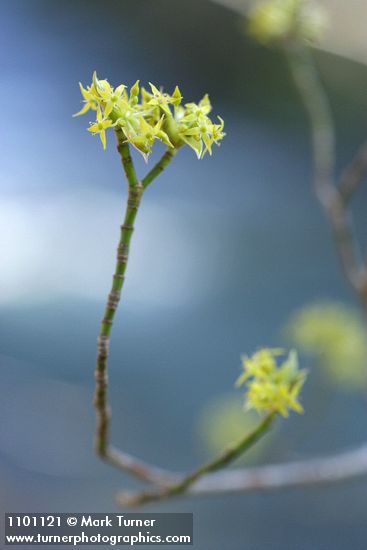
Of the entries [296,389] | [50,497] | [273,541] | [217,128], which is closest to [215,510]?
[273,541]

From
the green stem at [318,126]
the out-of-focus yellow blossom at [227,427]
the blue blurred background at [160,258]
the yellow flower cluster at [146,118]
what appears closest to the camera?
the yellow flower cluster at [146,118]

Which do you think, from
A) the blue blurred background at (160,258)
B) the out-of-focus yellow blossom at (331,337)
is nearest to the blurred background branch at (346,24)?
the blue blurred background at (160,258)

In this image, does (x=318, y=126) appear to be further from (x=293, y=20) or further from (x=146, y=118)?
(x=146, y=118)

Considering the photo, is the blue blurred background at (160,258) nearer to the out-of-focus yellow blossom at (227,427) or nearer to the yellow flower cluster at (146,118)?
the out-of-focus yellow blossom at (227,427)

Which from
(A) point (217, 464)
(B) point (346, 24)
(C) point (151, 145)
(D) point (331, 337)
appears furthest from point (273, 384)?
(B) point (346, 24)

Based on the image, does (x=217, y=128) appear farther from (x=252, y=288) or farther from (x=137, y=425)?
(x=252, y=288)

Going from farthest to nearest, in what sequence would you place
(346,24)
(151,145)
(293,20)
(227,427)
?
1. (346,24)
2. (227,427)
3. (293,20)
4. (151,145)

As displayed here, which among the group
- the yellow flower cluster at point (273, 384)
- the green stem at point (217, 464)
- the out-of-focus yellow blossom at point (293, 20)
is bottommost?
the green stem at point (217, 464)
